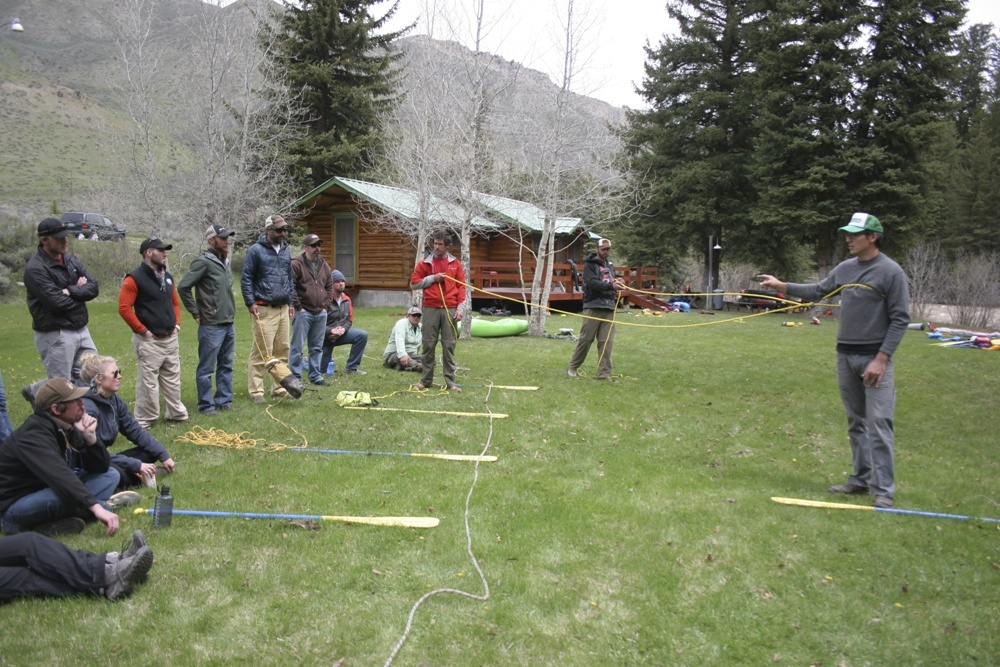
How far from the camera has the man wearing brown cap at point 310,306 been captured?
348 inches

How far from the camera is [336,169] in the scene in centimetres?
2820

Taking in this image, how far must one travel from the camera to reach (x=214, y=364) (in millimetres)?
7379

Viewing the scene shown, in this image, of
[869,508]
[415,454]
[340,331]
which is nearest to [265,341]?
[340,331]

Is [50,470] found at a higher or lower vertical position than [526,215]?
lower

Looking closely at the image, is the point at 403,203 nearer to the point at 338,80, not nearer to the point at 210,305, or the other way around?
the point at 338,80

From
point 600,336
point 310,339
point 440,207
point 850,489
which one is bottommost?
point 850,489

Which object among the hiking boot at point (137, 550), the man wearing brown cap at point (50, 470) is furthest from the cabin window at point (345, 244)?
the hiking boot at point (137, 550)

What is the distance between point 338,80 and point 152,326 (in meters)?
25.0

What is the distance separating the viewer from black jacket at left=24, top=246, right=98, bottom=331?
5.70 m

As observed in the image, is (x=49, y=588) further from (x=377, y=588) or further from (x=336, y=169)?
(x=336, y=169)

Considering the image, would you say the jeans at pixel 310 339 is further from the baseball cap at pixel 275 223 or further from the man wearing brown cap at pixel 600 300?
the man wearing brown cap at pixel 600 300

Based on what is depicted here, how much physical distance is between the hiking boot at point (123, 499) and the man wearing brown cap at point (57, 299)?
1.87m

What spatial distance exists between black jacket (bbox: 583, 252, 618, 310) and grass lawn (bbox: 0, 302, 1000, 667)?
2051 millimetres

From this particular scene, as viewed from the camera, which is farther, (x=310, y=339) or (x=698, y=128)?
(x=698, y=128)
